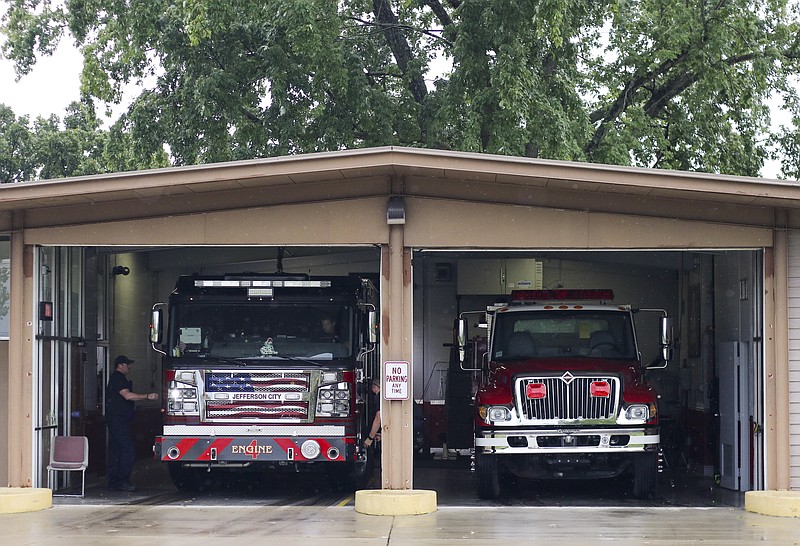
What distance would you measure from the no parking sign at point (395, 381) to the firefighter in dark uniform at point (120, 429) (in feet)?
13.0

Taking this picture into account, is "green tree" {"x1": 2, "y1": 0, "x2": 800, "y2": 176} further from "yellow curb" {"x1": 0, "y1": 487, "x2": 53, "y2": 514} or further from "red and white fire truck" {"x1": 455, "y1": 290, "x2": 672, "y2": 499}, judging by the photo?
"yellow curb" {"x1": 0, "y1": 487, "x2": 53, "y2": 514}

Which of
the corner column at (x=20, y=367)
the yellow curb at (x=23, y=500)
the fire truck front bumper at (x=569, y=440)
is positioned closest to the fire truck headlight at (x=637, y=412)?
the fire truck front bumper at (x=569, y=440)

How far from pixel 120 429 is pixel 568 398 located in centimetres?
577

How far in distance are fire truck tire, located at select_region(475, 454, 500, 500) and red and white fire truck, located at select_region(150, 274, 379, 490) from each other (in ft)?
4.87

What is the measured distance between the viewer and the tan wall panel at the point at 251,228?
1309 cm

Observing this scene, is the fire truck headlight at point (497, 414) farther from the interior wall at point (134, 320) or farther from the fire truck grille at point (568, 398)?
the interior wall at point (134, 320)

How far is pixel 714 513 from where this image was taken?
1266cm

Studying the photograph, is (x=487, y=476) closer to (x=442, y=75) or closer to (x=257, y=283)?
(x=257, y=283)

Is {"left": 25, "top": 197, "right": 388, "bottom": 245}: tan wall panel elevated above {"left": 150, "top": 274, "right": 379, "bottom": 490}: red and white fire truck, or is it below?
above

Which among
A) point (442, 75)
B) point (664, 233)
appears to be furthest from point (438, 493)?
point (442, 75)

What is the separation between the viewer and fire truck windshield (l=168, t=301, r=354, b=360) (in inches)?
561

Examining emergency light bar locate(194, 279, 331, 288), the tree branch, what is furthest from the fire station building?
the tree branch

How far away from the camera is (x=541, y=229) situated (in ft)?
42.9

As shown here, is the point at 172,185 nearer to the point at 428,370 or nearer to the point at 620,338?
the point at 620,338
